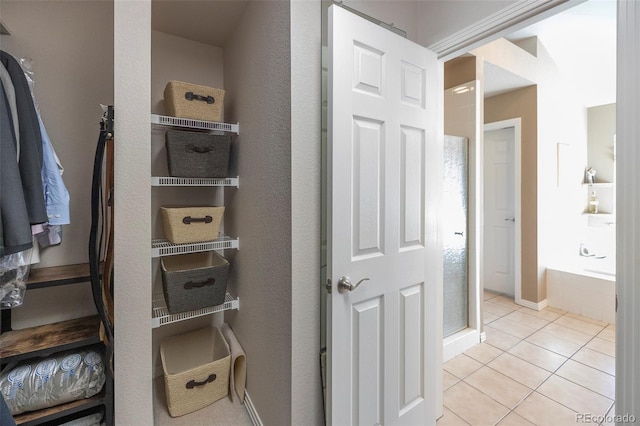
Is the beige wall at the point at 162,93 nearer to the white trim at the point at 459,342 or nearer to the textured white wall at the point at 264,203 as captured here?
the textured white wall at the point at 264,203

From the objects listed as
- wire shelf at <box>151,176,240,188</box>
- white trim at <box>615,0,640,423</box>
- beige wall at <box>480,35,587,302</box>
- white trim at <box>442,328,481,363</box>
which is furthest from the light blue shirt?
beige wall at <box>480,35,587,302</box>

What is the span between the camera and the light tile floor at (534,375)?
1.78 meters

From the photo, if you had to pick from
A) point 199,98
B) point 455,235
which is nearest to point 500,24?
point 199,98

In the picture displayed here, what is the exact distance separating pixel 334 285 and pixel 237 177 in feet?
3.30

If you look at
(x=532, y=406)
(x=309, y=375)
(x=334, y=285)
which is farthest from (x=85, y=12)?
(x=532, y=406)

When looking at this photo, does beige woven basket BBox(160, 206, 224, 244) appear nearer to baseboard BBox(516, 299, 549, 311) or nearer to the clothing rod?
the clothing rod

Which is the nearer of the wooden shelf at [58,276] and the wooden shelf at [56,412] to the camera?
the wooden shelf at [56,412]

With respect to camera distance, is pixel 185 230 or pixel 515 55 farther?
pixel 515 55

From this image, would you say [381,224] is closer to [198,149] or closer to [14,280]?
[198,149]

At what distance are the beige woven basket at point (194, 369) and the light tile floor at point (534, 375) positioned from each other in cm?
135

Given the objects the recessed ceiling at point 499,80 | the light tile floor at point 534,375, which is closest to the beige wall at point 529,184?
the recessed ceiling at point 499,80

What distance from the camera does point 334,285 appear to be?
1.19 m

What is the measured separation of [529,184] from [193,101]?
11.8 ft

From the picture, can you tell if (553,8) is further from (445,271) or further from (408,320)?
(445,271)
